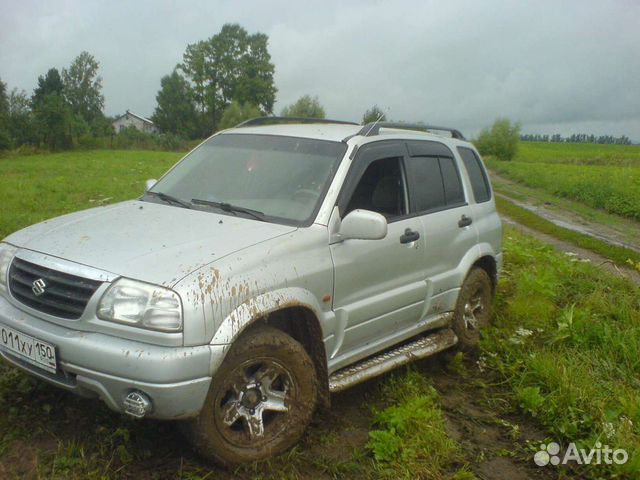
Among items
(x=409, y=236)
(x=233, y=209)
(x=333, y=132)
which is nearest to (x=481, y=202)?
(x=409, y=236)

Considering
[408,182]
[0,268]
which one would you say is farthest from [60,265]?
[408,182]

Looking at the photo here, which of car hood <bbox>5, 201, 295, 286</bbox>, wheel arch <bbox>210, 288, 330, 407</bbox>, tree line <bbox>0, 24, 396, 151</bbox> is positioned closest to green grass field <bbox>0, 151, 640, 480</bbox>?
wheel arch <bbox>210, 288, 330, 407</bbox>

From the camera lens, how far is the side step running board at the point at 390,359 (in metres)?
4.12

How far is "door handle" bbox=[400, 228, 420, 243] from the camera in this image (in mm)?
4558

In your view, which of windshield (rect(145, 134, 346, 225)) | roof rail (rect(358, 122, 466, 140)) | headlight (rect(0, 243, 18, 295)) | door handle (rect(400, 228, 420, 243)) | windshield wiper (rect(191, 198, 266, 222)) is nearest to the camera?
headlight (rect(0, 243, 18, 295))

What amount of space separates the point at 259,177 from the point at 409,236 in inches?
44.1

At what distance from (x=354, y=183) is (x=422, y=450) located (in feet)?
5.58

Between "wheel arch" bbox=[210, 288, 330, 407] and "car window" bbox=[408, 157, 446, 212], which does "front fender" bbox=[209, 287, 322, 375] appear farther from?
"car window" bbox=[408, 157, 446, 212]

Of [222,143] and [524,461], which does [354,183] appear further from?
Result: [524,461]

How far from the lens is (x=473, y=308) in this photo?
5789 millimetres

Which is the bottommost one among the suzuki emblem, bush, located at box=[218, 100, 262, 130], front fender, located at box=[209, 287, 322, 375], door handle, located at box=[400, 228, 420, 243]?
bush, located at box=[218, 100, 262, 130]

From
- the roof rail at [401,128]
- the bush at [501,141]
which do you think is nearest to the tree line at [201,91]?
the bush at [501,141]

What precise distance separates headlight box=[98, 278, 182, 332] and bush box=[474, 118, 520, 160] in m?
69.5

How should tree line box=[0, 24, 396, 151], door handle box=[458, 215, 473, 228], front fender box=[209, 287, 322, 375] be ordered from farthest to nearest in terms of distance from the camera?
tree line box=[0, 24, 396, 151], door handle box=[458, 215, 473, 228], front fender box=[209, 287, 322, 375]
